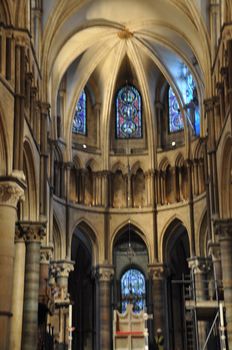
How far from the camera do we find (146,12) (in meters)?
34.2

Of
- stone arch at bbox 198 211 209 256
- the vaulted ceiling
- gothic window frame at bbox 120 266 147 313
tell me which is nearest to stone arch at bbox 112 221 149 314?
gothic window frame at bbox 120 266 147 313

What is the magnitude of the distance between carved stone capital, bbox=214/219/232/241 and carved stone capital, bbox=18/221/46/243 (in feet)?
21.5

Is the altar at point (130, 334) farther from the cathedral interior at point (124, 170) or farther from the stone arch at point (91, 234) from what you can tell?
the stone arch at point (91, 234)

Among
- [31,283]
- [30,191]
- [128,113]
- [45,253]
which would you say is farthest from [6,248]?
[128,113]

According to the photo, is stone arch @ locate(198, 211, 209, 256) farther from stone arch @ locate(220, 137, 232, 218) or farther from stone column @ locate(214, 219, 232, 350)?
stone column @ locate(214, 219, 232, 350)

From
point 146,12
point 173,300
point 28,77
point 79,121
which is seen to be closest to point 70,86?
point 79,121

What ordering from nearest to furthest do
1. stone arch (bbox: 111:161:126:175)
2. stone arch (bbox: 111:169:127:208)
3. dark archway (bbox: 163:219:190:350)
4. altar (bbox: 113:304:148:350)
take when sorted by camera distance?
1. altar (bbox: 113:304:148:350)
2. dark archway (bbox: 163:219:190:350)
3. stone arch (bbox: 111:169:127:208)
4. stone arch (bbox: 111:161:126:175)

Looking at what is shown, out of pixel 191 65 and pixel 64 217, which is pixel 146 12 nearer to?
pixel 191 65

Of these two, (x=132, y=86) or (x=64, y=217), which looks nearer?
(x=64, y=217)

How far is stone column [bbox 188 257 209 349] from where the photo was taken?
106 feet

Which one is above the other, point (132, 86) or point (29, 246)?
point (132, 86)

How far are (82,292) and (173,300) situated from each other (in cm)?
528

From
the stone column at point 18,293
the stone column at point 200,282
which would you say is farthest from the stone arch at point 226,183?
the stone column at point 18,293

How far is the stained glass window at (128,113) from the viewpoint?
3931 cm
